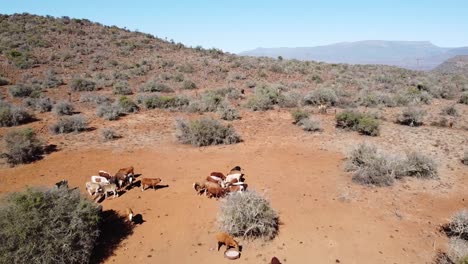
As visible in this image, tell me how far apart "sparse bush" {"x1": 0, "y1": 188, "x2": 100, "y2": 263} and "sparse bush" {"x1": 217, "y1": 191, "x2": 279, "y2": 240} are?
2.79 meters

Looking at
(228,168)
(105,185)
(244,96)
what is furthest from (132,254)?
(244,96)

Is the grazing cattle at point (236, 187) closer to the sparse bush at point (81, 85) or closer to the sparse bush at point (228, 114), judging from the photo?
the sparse bush at point (228, 114)

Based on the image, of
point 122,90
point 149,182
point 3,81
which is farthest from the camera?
point 3,81

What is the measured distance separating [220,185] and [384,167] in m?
5.01

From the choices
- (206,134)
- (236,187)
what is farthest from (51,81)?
→ (236,187)

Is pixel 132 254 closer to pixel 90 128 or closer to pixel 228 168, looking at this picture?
pixel 228 168

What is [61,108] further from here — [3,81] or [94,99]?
[3,81]

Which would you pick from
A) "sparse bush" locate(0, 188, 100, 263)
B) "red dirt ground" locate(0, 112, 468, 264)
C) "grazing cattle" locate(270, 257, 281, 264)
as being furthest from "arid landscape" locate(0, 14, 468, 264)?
"sparse bush" locate(0, 188, 100, 263)

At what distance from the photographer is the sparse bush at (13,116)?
15891 millimetres

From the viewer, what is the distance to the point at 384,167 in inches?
403

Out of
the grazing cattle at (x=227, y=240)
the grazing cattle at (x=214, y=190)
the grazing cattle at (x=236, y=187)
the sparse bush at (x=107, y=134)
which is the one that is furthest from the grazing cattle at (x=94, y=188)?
the sparse bush at (x=107, y=134)

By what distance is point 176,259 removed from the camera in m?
6.90

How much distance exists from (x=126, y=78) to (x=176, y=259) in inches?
943

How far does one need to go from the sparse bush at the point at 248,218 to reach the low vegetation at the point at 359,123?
354 inches
